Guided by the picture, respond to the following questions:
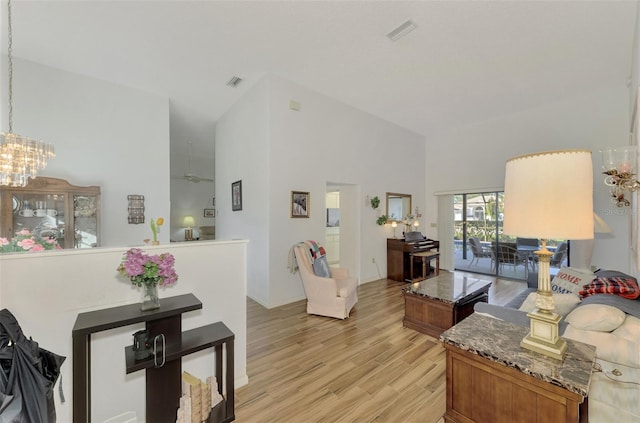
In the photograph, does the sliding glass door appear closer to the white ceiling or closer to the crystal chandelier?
the white ceiling

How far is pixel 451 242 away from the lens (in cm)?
634

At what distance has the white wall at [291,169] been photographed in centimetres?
397

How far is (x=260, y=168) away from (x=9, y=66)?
137 inches

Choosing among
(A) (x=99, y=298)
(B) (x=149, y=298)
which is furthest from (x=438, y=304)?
(A) (x=99, y=298)

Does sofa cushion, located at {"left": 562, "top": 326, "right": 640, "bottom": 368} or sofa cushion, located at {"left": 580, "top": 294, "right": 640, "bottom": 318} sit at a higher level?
sofa cushion, located at {"left": 580, "top": 294, "right": 640, "bottom": 318}

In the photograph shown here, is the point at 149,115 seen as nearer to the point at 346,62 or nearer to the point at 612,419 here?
the point at 346,62

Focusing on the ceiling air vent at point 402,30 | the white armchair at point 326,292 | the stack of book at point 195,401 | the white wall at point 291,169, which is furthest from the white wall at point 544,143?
the stack of book at point 195,401

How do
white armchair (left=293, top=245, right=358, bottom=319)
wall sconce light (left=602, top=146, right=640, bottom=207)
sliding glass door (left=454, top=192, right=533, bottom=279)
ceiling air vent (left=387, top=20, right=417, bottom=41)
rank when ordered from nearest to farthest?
wall sconce light (left=602, top=146, right=640, bottom=207) < ceiling air vent (left=387, top=20, right=417, bottom=41) < white armchair (left=293, top=245, right=358, bottom=319) < sliding glass door (left=454, top=192, right=533, bottom=279)

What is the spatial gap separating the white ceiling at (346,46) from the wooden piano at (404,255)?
2.88m

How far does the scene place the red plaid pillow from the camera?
6.95 feet

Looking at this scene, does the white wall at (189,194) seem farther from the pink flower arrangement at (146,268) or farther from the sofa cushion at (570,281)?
the sofa cushion at (570,281)

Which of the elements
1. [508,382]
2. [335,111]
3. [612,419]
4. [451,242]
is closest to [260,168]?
[335,111]

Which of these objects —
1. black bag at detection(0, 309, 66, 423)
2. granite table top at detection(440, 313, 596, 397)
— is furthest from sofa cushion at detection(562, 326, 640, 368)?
black bag at detection(0, 309, 66, 423)

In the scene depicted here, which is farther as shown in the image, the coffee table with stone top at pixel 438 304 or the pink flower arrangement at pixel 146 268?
the coffee table with stone top at pixel 438 304
